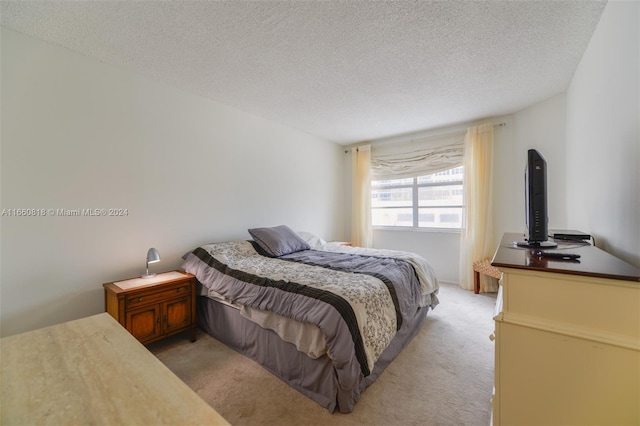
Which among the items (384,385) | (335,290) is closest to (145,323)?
(335,290)

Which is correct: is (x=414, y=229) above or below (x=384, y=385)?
above

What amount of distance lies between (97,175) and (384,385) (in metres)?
2.81

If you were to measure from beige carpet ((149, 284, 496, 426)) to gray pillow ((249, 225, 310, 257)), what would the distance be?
1.04 metres

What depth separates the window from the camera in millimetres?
3936

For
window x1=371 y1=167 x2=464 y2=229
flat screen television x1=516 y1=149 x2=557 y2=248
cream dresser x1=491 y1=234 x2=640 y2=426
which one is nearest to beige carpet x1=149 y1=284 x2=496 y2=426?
cream dresser x1=491 y1=234 x2=640 y2=426

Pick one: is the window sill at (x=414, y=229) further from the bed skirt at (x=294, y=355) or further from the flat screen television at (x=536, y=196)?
the flat screen television at (x=536, y=196)

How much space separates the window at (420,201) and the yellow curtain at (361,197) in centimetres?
16

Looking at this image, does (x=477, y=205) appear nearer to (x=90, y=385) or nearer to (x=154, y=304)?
(x=154, y=304)

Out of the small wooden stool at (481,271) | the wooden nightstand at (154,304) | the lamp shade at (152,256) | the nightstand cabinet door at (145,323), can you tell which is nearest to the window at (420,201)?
the small wooden stool at (481,271)

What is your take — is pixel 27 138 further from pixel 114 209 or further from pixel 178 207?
pixel 178 207

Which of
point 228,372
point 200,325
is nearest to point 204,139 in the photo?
point 200,325

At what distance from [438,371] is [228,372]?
157 centimetres

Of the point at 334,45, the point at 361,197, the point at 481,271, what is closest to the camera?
the point at 334,45

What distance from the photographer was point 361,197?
4660 millimetres
